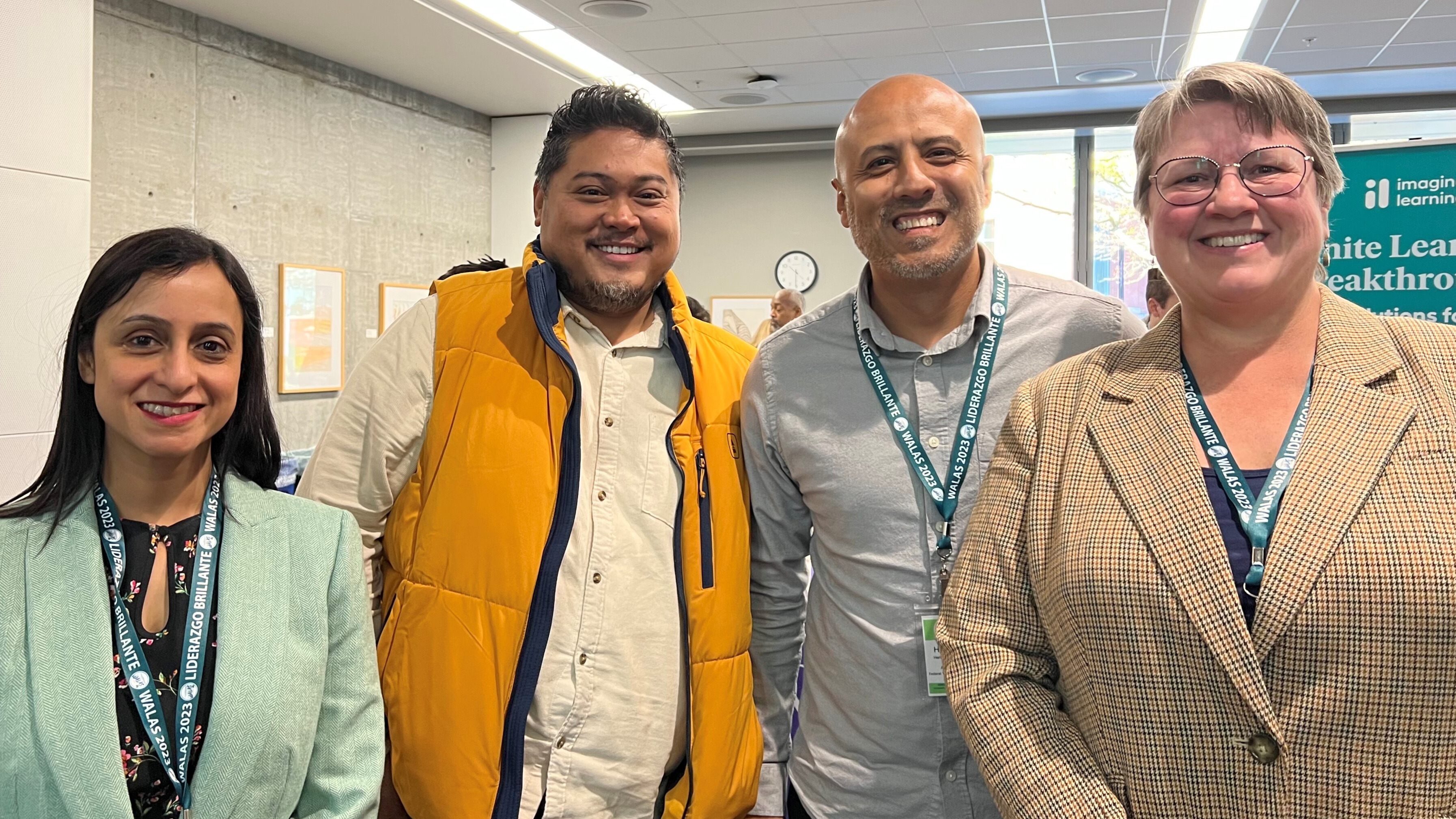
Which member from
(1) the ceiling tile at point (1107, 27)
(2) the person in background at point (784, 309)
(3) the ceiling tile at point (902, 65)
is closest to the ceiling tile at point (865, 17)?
(3) the ceiling tile at point (902, 65)

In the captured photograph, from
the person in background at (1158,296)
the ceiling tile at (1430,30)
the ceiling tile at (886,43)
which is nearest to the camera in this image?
the person in background at (1158,296)

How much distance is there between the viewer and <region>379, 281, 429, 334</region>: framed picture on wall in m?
7.88

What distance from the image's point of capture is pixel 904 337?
1922 mm

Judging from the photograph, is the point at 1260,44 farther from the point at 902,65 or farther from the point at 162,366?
the point at 162,366

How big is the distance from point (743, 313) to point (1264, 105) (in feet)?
30.3

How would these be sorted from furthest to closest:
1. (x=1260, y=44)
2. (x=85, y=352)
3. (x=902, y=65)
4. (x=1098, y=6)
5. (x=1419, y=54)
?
(x=902, y=65)
(x=1419, y=54)
(x=1260, y=44)
(x=1098, y=6)
(x=85, y=352)

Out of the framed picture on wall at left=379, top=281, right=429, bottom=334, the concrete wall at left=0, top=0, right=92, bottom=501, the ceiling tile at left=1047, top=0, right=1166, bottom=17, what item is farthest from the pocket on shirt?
the framed picture on wall at left=379, top=281, right=429, bottom=334

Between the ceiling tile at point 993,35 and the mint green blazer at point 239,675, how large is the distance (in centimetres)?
612

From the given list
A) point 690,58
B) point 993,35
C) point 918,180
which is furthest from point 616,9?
point 918,180

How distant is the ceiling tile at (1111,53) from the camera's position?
22.8 ft

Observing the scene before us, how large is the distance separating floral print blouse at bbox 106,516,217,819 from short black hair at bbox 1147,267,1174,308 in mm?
3752

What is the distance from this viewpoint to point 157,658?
1.41 meters

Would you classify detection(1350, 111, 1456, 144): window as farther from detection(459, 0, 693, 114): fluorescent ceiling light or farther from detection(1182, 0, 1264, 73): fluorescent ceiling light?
detection(459, 0, 693, 114): fluorescent ceiling light

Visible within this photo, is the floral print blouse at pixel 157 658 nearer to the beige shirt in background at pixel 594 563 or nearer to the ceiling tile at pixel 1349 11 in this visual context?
the beige shirt in background at pixel 594 563
